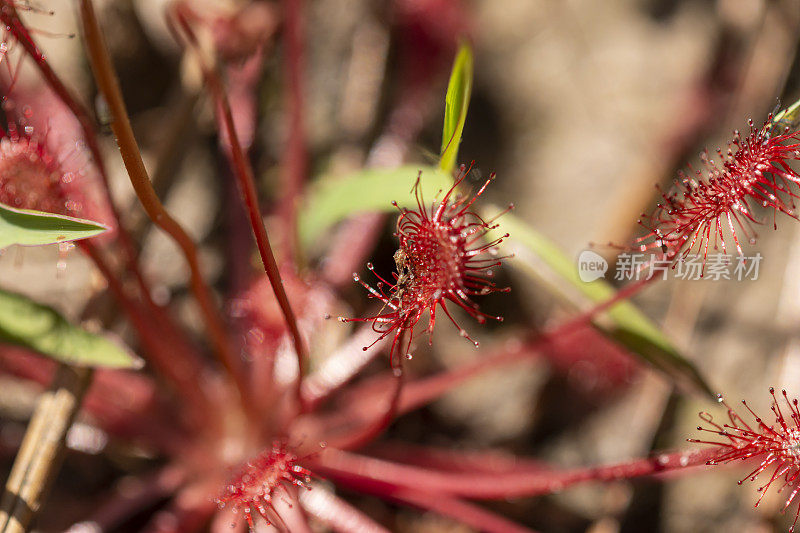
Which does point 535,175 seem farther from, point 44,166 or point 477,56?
point 44,166

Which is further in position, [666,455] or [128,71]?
[128,71]

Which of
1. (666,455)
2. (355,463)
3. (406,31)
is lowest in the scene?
(666,455)

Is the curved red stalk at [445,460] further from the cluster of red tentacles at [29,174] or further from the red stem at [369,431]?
the cluster of red tentacles at [29,174]

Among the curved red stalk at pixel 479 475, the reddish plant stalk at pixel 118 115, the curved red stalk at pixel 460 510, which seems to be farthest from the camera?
the curved red stalk at pixel 460 510

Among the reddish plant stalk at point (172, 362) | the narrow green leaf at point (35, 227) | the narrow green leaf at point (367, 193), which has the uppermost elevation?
the narrow green leaf at point (367, 193)

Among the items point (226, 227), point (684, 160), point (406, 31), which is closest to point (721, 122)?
point (684, 160)

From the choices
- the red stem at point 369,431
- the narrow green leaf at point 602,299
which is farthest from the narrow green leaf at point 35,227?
the narrow green leaf at point 602,299

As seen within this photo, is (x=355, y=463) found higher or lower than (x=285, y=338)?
lower
